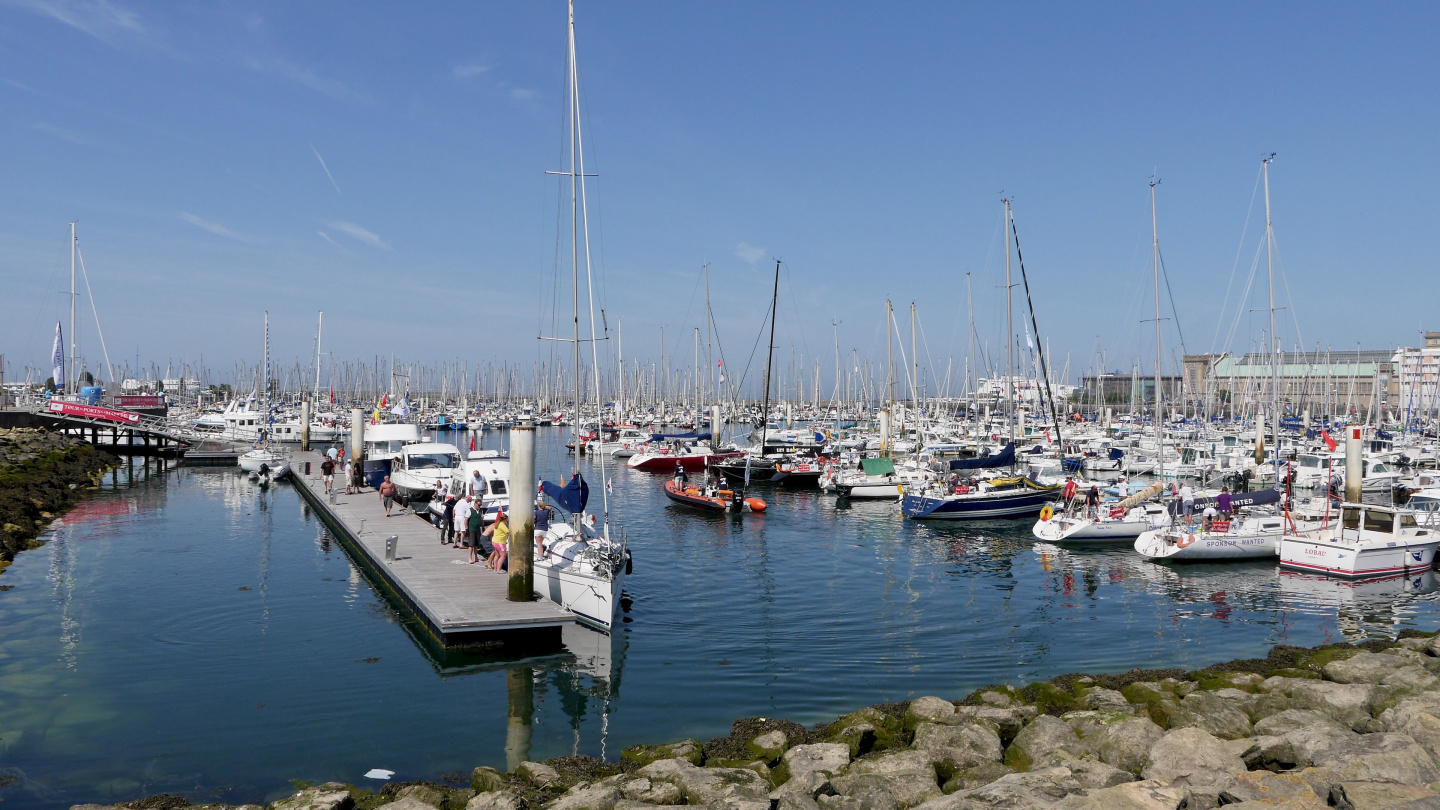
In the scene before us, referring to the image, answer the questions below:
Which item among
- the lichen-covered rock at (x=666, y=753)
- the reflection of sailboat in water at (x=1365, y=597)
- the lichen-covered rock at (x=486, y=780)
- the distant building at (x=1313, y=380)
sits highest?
the distant building at (x=1313, y=380)

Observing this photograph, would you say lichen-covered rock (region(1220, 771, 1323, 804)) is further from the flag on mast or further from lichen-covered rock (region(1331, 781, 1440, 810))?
the flag on mast

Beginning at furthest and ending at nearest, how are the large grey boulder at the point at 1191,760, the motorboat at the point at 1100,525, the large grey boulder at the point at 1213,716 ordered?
the motorboat at the point at 1100,525
the large grey boulder at the point at 1213,716
the large grey boulder at the point at 1191,760

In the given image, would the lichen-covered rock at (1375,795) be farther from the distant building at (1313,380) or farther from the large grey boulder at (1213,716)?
the distant building at (1313,380)

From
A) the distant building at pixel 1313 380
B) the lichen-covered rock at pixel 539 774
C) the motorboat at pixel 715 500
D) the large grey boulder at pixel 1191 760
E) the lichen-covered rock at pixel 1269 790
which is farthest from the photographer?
the distant building at pixel 1313 380

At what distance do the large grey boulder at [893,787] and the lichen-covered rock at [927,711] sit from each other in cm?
244

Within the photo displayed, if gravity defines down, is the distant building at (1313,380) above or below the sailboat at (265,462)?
above

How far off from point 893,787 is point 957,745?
1770mm

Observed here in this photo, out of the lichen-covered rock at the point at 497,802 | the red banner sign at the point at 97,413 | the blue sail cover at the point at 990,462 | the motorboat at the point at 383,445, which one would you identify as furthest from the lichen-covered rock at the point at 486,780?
the red banner sign at the point at 97,413

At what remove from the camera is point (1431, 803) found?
31.4ft

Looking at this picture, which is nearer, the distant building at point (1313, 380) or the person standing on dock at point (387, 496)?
the person standing on dock at point (387, 496)

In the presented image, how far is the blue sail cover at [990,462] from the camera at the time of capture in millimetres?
50031

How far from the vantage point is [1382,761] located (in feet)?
37.7

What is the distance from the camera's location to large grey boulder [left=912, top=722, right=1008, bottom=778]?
12664mm

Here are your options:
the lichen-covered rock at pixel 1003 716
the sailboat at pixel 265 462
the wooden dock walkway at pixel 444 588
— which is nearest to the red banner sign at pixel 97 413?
the sailboat at pixel 265 462
